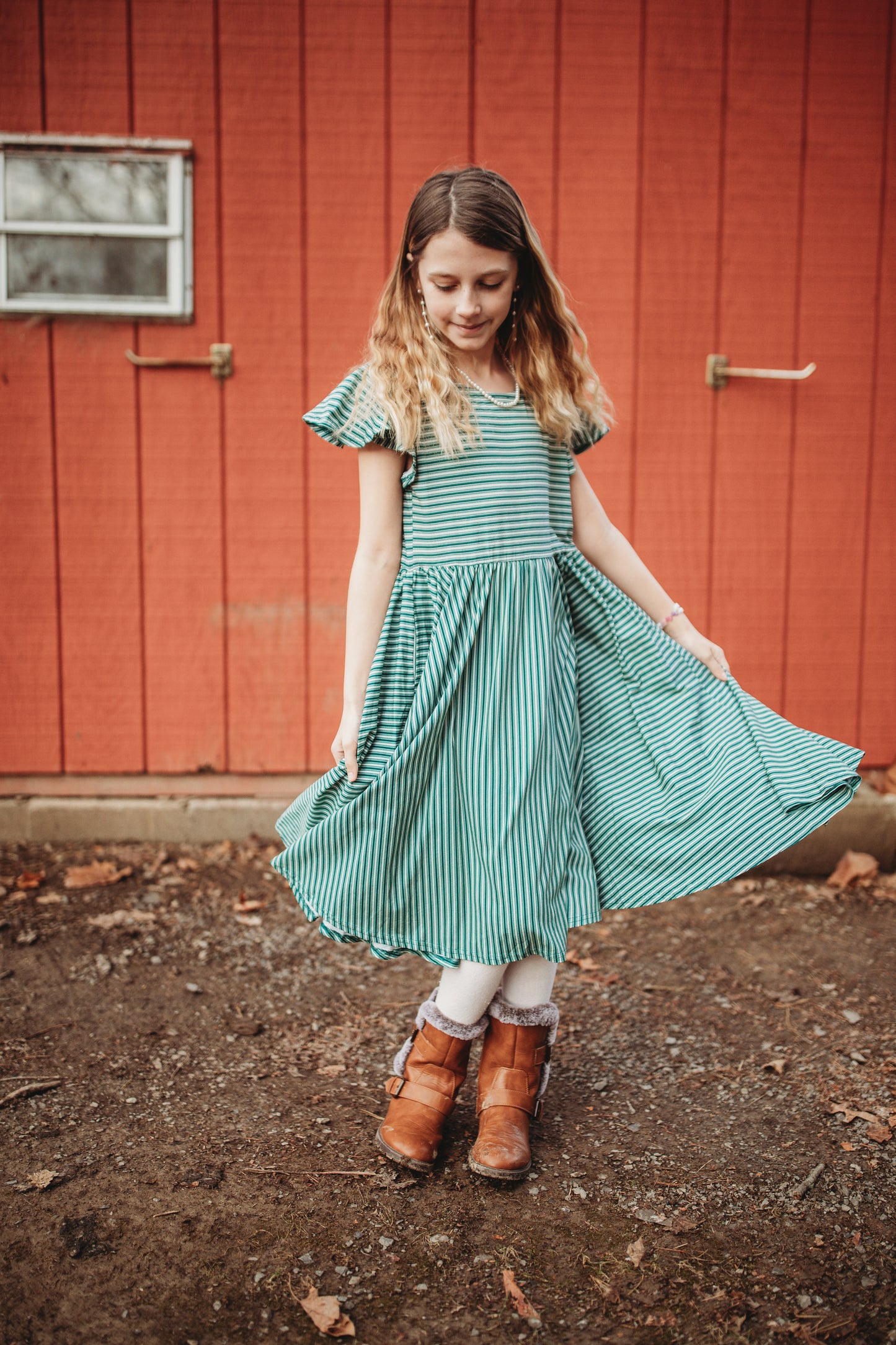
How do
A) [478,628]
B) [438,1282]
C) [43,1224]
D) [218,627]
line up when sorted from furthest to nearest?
[218,627], [478,628], [43,1224], [438,1282]

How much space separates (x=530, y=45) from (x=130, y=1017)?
3000mm

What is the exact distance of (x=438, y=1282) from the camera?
1665mm

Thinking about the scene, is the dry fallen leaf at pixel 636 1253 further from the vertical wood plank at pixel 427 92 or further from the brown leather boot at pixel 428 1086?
the vertical wood plank at pixel 427 92

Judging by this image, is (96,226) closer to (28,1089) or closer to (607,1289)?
(28,1089)

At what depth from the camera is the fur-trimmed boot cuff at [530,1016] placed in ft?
6.56

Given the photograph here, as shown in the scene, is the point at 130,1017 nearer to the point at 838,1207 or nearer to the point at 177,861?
the point at 177,861

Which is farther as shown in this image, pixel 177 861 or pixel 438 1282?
pixel 177 861

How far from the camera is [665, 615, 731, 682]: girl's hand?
2076 mm

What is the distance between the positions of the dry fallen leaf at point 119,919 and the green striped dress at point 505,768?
121 cm

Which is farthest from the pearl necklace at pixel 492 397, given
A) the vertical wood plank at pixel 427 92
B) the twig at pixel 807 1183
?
the vertical wood plank at pixel 427 92

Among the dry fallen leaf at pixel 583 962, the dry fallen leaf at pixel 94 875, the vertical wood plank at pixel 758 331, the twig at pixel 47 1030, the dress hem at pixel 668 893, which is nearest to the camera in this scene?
the dress hem at pixel 668 893

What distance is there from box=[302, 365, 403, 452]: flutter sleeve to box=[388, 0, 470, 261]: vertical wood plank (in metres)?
1.66

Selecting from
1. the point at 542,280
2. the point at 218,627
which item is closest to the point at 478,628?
the point at 542,280

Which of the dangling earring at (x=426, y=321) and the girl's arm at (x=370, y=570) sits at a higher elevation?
the dangling earring at (x=426, y=321)
